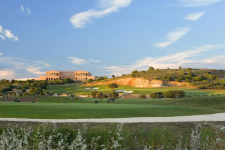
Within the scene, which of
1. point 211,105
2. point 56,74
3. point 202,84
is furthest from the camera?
point 56,74

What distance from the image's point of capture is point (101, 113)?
15188 mm

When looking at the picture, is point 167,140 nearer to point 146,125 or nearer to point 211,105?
point 146,125

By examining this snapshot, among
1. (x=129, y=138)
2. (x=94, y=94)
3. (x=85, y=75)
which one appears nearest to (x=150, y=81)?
(x=94, y=94)

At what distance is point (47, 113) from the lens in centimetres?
1509

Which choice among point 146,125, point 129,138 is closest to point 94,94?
point 146,125

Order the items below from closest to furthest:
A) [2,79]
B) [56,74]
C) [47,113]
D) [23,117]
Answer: [23,117] < [47,113] < [2,79] < [56,74]

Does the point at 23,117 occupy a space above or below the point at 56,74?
below

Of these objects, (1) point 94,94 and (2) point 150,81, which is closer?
(1) point 94,94

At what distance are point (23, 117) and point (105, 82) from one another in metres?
73.1

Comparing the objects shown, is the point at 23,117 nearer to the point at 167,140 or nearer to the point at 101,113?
the point at 101,113

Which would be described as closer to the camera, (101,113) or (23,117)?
(23,117)

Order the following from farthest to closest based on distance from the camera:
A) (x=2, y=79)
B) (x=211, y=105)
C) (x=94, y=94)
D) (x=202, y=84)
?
(x=2, y=79), (x=202, y=84), (x=94, y=94), (x=211, y=105)

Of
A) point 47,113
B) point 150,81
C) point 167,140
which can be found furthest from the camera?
point 150,81

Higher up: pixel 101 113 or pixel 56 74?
pixel 56 74
